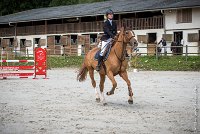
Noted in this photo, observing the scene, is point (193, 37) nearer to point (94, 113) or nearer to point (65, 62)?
point (65, 62)

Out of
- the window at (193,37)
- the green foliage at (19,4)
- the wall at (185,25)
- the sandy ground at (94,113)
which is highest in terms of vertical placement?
the green foliage at (19,4)

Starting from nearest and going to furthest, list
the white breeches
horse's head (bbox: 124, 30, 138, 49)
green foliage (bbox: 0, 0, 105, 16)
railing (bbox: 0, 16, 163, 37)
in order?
horse's head (bbox: 124, 30, 138, 49), the white breeches, railing (bbox: 0, 16, 163, 37), green foliage (bbox: 0, 0, 105, 16)

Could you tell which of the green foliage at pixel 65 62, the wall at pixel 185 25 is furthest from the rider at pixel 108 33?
the wall at pixel 185 25

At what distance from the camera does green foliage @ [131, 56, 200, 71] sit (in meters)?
30.7

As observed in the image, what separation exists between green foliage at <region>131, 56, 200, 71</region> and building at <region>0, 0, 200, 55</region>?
5.45 feet

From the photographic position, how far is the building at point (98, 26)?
4278 centimetres

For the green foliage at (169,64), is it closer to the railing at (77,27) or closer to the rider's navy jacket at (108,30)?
the railing at (77,27)

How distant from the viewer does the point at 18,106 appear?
12305 millimetres

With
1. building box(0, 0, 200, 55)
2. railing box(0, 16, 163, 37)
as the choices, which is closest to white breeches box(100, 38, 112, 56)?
building box(0, 0, 200, 55)

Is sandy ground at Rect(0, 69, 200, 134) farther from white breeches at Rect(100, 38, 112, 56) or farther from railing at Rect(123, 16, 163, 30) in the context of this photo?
railing at Rect(123, 16, 163, 30)

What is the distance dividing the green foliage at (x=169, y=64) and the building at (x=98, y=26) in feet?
5.45

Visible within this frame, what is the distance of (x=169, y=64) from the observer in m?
32.0

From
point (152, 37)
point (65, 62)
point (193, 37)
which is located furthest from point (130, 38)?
point (152, 37)

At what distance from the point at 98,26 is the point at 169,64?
67.3ft
